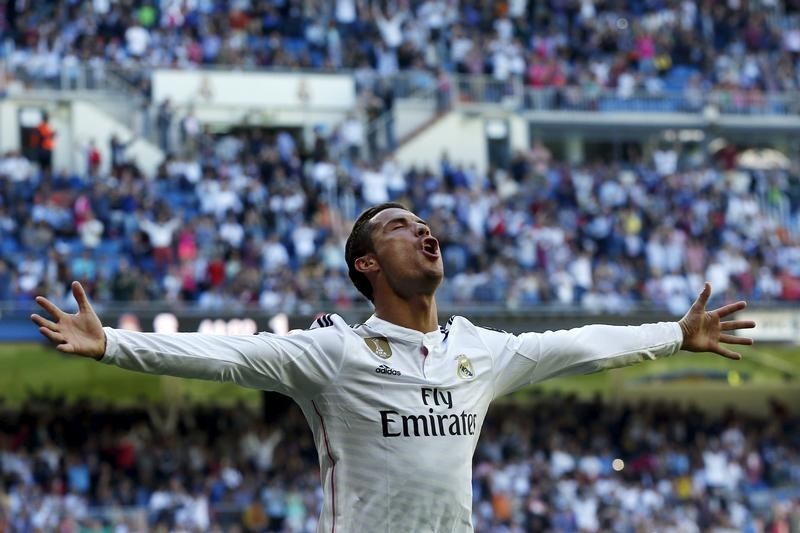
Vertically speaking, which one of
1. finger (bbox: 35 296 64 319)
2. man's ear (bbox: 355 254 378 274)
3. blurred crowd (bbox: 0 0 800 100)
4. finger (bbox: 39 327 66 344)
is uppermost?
blurred crowd (bbox: 0 0 800 100)

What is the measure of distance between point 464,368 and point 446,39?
2577cm

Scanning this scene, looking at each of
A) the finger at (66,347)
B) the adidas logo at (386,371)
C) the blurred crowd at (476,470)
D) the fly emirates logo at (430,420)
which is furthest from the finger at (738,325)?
the blurred crowd at (476,470)

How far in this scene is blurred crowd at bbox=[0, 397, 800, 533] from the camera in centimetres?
1967

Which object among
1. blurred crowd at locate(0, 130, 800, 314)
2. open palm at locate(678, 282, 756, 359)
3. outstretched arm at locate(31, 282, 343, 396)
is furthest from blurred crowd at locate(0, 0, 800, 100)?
outstretched arm at locate(31, 282, 343, 396)

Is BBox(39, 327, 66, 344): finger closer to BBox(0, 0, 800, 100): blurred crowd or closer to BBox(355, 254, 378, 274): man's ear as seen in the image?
BBox(355, 254, 378, 274): man's ear

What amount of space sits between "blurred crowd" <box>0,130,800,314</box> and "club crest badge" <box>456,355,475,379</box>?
15.6 meters

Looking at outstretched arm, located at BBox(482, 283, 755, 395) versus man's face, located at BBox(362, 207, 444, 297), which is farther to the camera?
outstretched arm, located at BBox(482, 283, 755, 395)

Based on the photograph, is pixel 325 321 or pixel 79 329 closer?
pixel 79 329

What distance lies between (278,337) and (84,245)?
17.3 meters

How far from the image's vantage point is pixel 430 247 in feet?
16.9

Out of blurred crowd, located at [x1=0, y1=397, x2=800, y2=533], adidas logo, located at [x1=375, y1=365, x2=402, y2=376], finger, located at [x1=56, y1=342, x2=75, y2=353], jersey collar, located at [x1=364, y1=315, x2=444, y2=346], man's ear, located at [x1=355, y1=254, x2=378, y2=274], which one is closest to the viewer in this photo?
finger, located at [x1=56, y1=342, x2=75, y2=353]

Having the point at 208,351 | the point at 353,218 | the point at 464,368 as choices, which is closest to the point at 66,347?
the point at 208,351

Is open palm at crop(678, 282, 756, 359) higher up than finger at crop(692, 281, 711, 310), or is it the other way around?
finger at crop(692, 281, 711, 310)

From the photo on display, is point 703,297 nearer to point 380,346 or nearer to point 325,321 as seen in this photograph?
point 380,346
